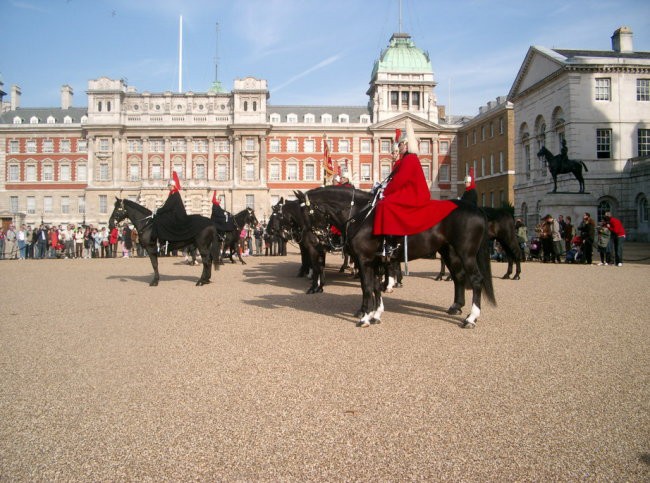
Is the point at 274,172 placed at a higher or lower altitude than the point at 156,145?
lower

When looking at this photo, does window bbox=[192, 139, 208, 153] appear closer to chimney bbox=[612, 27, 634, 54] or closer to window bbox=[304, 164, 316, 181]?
window bbox=[304, 164, 316, 181]

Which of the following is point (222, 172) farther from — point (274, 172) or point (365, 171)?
point (365, 171)

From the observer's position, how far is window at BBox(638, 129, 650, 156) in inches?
1244

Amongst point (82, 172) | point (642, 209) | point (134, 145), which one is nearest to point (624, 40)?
point (642, 209)

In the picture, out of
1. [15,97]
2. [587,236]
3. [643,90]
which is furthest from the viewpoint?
[15,97]

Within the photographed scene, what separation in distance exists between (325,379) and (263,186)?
193 ft

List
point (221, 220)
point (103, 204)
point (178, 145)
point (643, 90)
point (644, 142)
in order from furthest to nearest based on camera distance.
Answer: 1. point (178, 145)
2. point (103, 204)
3. point (644, 142)
4. point (643, 90)
5. point (221, 220)

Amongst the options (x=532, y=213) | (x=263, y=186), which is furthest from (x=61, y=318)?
(x=263, y=186)

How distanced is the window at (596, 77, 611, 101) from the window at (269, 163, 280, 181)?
40.0 meters

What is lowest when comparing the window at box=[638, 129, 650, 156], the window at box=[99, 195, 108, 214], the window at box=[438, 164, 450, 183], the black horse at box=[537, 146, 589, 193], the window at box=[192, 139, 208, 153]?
the black horse at box=[537, 146, 589, 193]

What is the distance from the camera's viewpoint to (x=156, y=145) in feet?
209

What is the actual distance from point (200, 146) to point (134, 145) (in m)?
8.39

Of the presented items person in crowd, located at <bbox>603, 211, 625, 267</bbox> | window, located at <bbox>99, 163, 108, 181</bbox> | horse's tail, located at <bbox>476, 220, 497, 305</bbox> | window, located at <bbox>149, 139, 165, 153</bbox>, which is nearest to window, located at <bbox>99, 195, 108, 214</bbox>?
window, located at <bbox>99, 163, 108, 181</bbox>

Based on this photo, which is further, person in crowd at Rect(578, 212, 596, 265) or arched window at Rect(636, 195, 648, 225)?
arched window at Rect(636, 195, 648, 225)
